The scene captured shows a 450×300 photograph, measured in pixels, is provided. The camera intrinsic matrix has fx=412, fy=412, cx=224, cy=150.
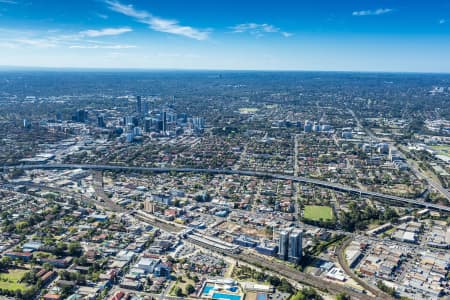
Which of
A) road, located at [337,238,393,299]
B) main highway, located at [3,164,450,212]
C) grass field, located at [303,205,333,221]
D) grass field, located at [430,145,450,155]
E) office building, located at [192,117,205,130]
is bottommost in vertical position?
road, located at [337,238,393,299]

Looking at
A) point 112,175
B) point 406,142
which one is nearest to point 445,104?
point 406,142

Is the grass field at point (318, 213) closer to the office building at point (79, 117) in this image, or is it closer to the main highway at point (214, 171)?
the main highway at point (214, 171)

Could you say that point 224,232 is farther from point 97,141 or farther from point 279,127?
point 279,127

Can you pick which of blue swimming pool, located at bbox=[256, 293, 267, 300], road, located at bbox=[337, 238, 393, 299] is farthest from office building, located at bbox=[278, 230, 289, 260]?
blue swimming pool, located at bbox=[256, 293, 267, 300]

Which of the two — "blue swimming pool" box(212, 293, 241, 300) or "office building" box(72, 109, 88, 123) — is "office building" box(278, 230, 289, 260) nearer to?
"blue swimming pool" box(212, 293, 241, 300)

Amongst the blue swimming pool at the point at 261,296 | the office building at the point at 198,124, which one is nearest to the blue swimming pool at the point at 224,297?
the blue swimming pool at the point at 261,296
